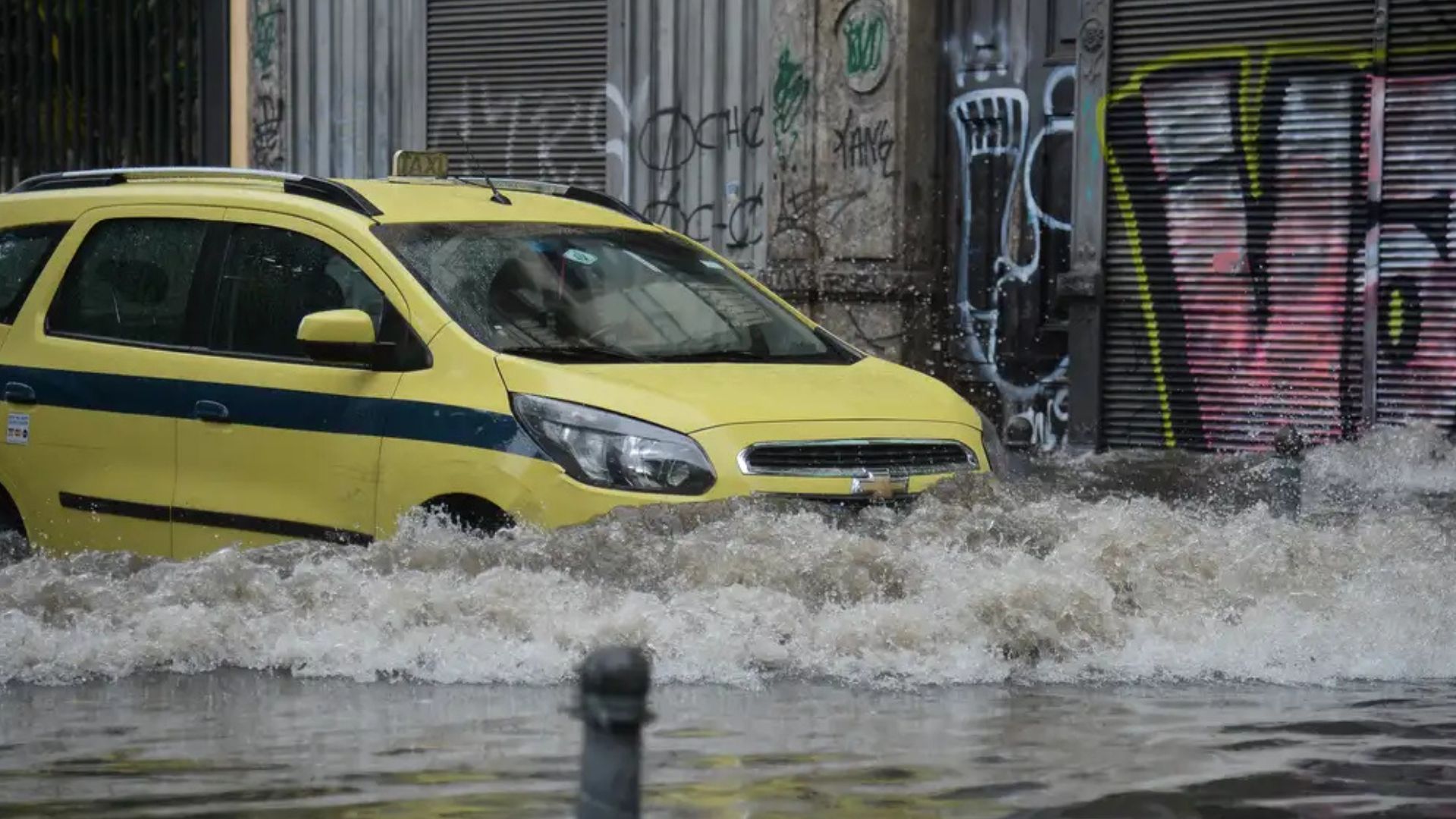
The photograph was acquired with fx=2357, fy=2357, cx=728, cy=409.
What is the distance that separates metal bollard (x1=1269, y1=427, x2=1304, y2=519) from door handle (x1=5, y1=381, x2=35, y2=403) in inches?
207

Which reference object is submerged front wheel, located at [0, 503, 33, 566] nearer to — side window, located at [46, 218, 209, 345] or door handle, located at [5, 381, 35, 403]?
door handle, located at [5, 381, 35, 403]

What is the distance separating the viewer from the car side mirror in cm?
727

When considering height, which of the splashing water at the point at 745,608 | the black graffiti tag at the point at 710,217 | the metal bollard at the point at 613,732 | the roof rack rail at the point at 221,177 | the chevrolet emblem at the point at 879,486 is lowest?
the splashing water at the point at 745,608

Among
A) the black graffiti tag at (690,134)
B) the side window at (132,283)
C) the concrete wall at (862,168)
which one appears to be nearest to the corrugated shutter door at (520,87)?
the black graffiti tag at (690,134)

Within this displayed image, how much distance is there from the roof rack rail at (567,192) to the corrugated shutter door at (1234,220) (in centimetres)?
572

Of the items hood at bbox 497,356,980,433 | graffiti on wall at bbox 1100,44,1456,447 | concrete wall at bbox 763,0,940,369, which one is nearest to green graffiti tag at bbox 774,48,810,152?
concrete wall at bbox 763,0,940,369

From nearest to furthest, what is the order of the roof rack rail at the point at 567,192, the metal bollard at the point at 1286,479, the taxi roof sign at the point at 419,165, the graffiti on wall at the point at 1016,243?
the roof rack rail at the point at 567,192 → the taxi roof sign at the point at 419,165 → the metal bollard at the point at 1286,479 → the graffiti on wall at the point at 1016,243

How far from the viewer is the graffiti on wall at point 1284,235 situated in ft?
43.5

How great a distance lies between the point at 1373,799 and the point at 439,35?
1334 centimetres

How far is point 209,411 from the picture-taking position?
7.66 meters

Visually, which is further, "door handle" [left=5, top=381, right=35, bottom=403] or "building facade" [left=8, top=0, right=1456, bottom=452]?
"building facade" [left=8, top=0, right=1456, bottom=452]

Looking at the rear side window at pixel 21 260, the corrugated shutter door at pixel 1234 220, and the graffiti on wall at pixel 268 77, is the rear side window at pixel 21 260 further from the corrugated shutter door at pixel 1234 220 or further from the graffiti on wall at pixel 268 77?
the graffiti on wall at pixel 268 77

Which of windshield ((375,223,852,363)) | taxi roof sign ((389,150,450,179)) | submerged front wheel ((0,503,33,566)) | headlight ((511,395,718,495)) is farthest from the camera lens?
taxi roof sign ((389,150,450,179))

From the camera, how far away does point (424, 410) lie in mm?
7219
